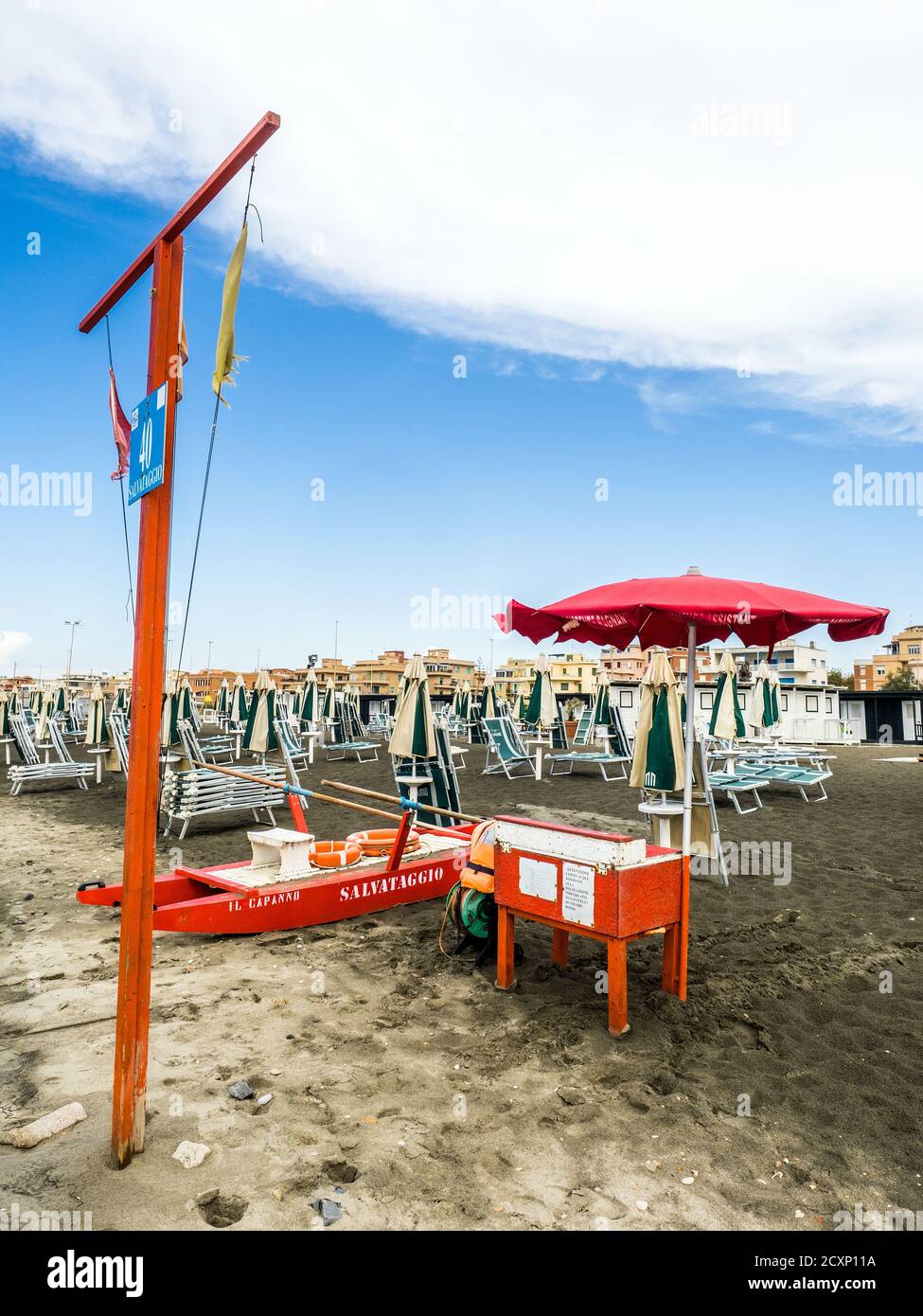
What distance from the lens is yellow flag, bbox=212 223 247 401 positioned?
9.20 ft

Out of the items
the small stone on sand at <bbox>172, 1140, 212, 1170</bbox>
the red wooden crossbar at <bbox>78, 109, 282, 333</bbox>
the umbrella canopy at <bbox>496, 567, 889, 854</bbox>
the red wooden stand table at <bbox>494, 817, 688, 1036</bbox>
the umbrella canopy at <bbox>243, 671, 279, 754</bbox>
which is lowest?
the small stone on sand at <bbox>172, 1140, 212, 1170</bbox>

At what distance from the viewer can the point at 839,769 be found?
17.1 meters

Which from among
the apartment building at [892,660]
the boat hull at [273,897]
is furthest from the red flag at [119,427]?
the apartment building at [892,660]

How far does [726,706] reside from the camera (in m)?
12.4

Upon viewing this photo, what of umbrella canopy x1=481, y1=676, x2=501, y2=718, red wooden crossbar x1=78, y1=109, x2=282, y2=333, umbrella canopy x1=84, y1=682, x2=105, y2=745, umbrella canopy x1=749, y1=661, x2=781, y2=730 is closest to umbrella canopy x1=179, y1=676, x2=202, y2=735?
umbrella canopy x1=84, y1=682, x2=105, y2=745

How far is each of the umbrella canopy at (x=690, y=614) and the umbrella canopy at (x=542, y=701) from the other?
9805 millimetres

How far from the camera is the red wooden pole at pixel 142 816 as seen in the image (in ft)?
8.93

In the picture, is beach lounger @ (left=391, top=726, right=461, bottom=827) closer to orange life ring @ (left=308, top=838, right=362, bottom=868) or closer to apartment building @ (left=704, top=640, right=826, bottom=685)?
orange life ring @ (left=308, top=838, right=362, bottom=868)

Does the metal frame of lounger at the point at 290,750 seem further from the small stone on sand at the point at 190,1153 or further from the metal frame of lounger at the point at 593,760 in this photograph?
the small stone on sand at the point at 190,1153

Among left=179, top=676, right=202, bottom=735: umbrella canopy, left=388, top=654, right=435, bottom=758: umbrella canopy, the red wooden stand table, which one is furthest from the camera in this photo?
left=179, top=676, right=202, bottom=735: umbrella canopy

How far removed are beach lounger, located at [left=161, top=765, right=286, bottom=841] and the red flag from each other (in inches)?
231

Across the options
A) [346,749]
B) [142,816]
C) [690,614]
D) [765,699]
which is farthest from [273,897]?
[346,749]
